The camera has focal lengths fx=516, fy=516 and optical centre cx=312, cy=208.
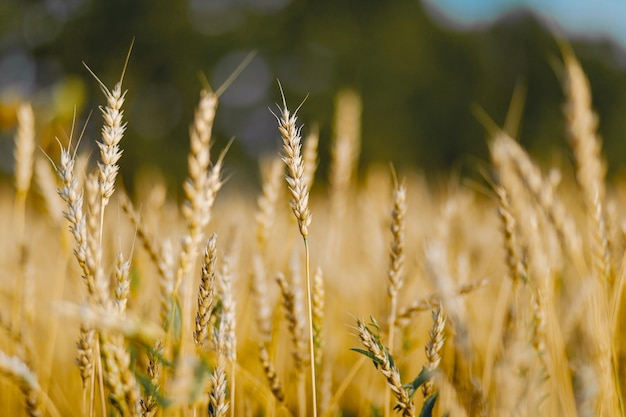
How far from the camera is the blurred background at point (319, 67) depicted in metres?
10.9

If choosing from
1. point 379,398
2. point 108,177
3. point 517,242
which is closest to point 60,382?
point 379,398

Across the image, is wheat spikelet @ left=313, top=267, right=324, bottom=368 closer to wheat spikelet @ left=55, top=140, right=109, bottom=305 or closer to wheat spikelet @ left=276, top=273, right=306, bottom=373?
wheat spikelet @ left=276, top=273, right=306, bottom=373

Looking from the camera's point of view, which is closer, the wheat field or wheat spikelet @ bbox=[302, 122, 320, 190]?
the wheat field

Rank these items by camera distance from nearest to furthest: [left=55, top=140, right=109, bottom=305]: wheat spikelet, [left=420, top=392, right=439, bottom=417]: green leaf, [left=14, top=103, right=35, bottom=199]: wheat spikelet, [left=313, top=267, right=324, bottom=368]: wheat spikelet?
[left=55, top=140, right=109, bottom=305]: wheat spikelet, [left=420, top=392, right=439, bottom=417]: green leaf, [left=313, top=267, right=324, bottom=368]: wheat spikelet, [left=14, top=103, right=35, bottom=199]: wheat spikelet

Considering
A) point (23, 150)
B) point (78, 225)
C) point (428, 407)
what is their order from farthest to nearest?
point (23, 150) → point (428, 407) → point (78, 225)

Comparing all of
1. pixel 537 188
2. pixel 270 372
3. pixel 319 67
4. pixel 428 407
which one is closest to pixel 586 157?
pixel 537 188

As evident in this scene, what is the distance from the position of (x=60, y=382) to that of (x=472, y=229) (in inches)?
47.8

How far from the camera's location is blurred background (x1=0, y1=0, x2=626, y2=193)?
35.8ft

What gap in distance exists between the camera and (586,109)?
0.82 m

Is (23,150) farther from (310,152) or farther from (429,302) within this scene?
(429,302)

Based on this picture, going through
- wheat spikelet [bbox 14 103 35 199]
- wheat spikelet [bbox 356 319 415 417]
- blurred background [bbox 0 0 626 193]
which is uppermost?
blurred background [bbox 0 0 626 193]

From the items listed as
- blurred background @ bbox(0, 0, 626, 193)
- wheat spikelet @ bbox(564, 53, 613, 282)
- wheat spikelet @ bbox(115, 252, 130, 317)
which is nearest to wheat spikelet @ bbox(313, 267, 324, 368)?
wheat spikelet @ bbox(115, 252, 130, 317)

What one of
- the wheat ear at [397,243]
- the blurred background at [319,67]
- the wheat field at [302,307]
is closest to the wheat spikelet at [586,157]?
the wheat field at [302,307]

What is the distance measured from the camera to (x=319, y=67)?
16047mm
